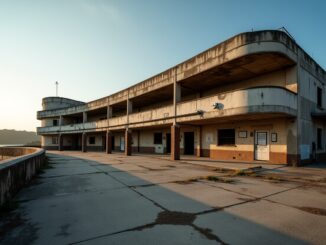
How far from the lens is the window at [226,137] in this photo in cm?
1739

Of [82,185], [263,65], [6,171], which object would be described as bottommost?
[82,185]

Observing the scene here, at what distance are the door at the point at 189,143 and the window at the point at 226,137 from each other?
157 inches

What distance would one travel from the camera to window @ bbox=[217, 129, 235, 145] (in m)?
17.4

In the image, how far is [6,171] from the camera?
18.3 ft

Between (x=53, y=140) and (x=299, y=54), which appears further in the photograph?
(x=53, y=140)

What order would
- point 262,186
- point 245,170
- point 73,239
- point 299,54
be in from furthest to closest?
point 299,54
point 245,170
point 262,186
point 73,239

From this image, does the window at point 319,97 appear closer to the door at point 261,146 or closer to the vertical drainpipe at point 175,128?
the door at point 261,146

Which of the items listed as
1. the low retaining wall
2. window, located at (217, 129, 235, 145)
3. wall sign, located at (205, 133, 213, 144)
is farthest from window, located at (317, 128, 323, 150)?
the low retaining wall

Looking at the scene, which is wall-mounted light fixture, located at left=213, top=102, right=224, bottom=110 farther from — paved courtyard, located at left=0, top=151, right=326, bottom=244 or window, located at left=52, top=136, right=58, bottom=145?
window, located at left=52, top=136, right=58, bottom=145

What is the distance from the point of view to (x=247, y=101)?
481 inches

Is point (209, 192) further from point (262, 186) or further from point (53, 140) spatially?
point (53, 140)

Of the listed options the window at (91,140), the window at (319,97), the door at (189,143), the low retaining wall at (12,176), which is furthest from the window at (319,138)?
the window at (91,140)

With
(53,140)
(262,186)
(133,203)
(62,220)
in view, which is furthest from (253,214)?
(53,140)

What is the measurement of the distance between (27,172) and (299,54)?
54.5ft
